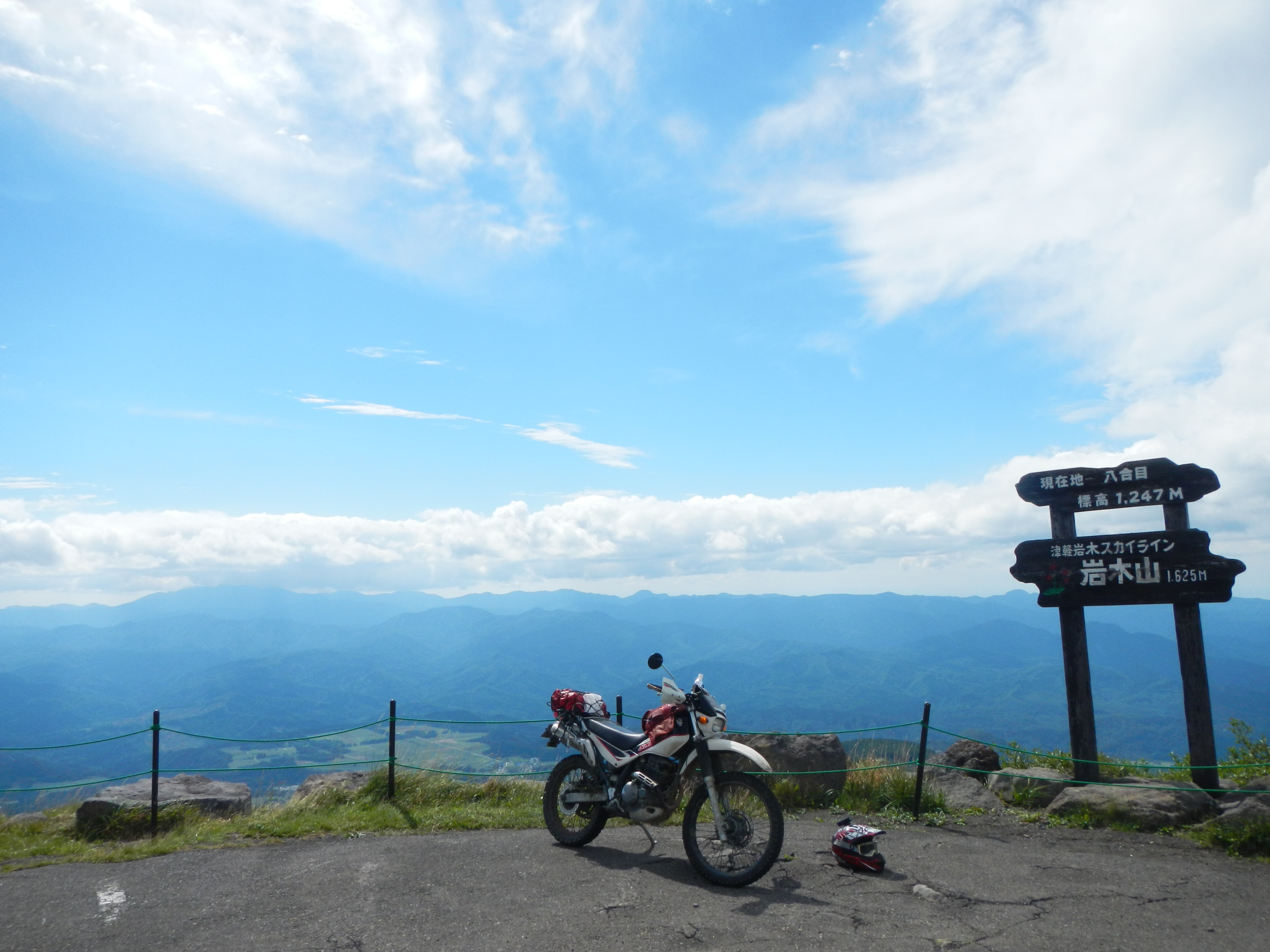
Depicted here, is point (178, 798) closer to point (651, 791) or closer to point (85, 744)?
point (85, 744)

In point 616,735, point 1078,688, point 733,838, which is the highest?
point 616,735

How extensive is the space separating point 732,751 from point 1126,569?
6.85m

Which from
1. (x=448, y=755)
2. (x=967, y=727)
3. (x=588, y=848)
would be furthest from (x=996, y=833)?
(x=967, y=727)

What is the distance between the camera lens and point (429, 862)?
6.76 m

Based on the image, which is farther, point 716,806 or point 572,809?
point 572,809

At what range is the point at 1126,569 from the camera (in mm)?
9930

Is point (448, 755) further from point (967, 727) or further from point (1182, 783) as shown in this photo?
point (967, 727)

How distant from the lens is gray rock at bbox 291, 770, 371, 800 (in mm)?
9789

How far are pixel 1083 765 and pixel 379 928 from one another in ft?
28.9

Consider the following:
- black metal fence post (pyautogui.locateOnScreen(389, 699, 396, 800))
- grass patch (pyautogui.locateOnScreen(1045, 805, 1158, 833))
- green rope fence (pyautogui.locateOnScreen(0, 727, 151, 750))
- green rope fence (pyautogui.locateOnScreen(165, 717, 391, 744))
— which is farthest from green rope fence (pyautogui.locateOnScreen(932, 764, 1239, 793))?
green rope fence (pyautogui.locateOnScreen(0, 727, 151, 750))

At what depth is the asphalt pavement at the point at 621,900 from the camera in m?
4.97

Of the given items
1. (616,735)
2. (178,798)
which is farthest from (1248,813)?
(178,798)

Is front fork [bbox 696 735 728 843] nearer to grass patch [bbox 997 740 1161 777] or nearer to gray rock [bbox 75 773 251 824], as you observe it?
grass patch [bbox 997 740 1161 777]

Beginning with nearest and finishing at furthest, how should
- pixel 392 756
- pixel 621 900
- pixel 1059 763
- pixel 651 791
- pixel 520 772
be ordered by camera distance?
pixel 621 900
pixel 651 791
pixel 392 756
pixel 520 772
pixel 1059 763
